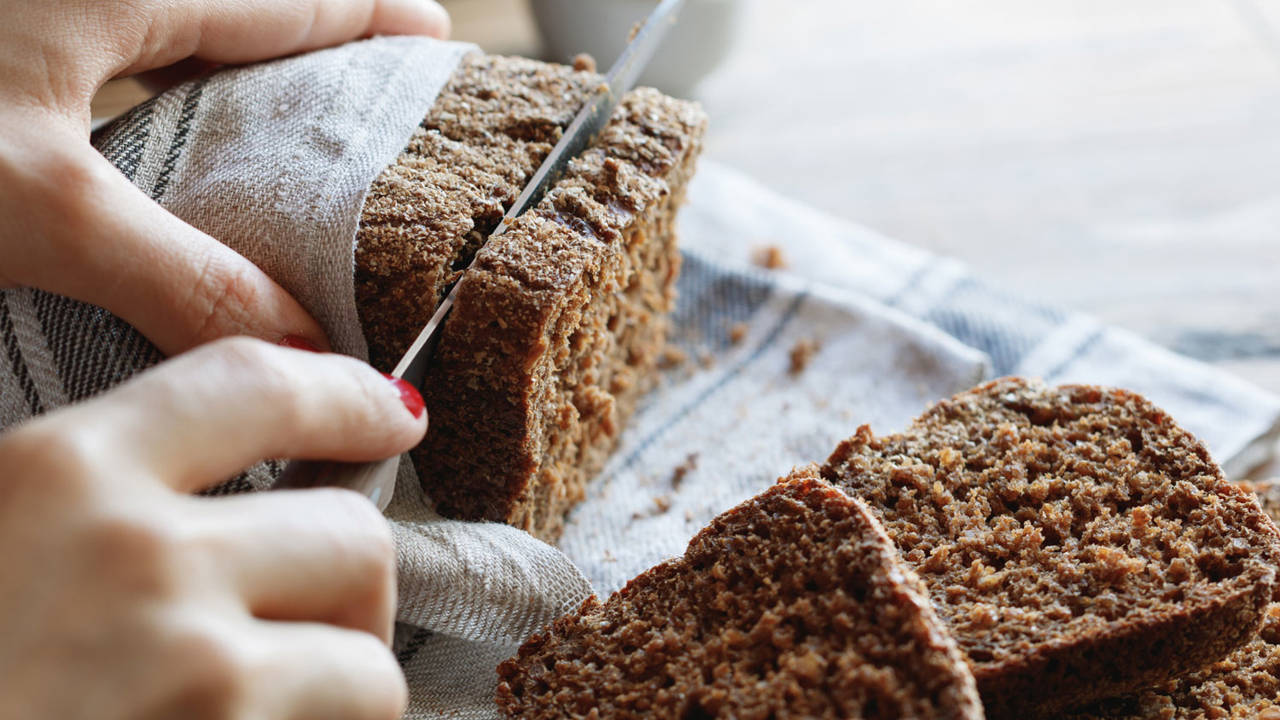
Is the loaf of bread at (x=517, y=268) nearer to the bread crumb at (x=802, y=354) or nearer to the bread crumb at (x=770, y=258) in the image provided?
the bread crumb at (x=802, y=354)

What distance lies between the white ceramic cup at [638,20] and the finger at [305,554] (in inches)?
96.0

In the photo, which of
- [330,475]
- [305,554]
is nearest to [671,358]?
[330,475]

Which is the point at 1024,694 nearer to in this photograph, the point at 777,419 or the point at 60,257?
the point at 777,419

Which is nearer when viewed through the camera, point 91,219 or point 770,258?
point 91,219

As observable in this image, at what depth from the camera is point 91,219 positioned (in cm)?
190

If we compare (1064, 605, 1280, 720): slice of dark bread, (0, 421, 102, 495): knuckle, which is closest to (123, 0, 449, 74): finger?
(0, 421, 102, 495): knuckle

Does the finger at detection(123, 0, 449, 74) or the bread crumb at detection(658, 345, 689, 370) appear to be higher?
the finger at detection(123, 0, 449, 74)

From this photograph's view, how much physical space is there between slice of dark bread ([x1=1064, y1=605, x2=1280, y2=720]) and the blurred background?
1.07 m

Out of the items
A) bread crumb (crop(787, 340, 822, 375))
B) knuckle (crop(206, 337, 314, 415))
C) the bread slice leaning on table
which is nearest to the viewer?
knuckle (crop(206, 337, 314, 415))

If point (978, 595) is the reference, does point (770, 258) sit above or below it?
below

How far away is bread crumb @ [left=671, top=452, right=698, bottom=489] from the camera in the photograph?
2.88 metres

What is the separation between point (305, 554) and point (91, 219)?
0.90 metres

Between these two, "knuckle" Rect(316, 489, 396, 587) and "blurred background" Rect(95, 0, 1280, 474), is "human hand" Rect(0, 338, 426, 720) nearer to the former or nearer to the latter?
"knuckle" Rect(316, 489, 396, 587)

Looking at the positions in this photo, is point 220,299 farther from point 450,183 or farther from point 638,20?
point 638,20
